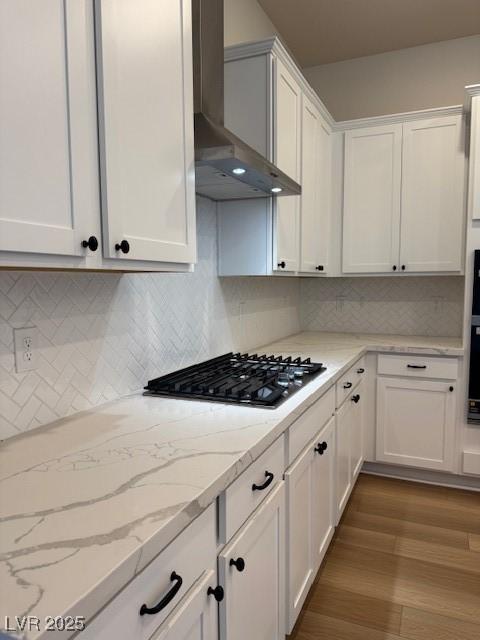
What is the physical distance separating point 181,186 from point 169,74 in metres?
0.32

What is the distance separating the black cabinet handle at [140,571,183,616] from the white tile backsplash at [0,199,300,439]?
0.64 m

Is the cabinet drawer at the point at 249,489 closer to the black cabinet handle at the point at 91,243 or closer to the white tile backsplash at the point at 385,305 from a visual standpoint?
the black cabinet handle at the point at 91,243

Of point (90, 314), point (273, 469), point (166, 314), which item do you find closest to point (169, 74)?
point (90, 314)

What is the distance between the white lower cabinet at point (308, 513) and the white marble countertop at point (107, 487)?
0.89 ft

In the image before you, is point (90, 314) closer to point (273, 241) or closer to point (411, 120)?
point (273, 241)

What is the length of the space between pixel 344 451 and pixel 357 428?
40 cm

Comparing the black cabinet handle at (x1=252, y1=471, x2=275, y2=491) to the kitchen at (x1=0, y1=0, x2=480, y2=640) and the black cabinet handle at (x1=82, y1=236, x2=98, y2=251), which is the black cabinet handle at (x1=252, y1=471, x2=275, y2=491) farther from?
the black cabinet handle at (x1=82, y1=236, x2=98, y2=251)

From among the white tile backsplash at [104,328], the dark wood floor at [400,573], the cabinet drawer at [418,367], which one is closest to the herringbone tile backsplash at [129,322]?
the white tile backsplash at [104,328]

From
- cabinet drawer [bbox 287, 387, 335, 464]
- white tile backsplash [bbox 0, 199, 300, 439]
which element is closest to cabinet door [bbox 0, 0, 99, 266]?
white tile backsplash [bbox 0, 199, 300, 439]

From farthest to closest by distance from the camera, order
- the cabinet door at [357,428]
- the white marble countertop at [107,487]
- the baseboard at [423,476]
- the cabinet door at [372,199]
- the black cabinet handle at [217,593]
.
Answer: the cabinet door at [372,199] < the baseboard at [423,476] < the cabinet door at [357,428] < the black cabinet handle at [217,593] < the white marble countertop at [107,487]

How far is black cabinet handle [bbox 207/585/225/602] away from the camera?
1.01m

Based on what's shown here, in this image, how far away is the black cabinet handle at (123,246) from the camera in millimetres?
1127

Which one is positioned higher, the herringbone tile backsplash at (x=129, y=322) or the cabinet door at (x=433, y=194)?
the cabinet door at (x=433, y=194)

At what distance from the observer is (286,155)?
2.38 meters
